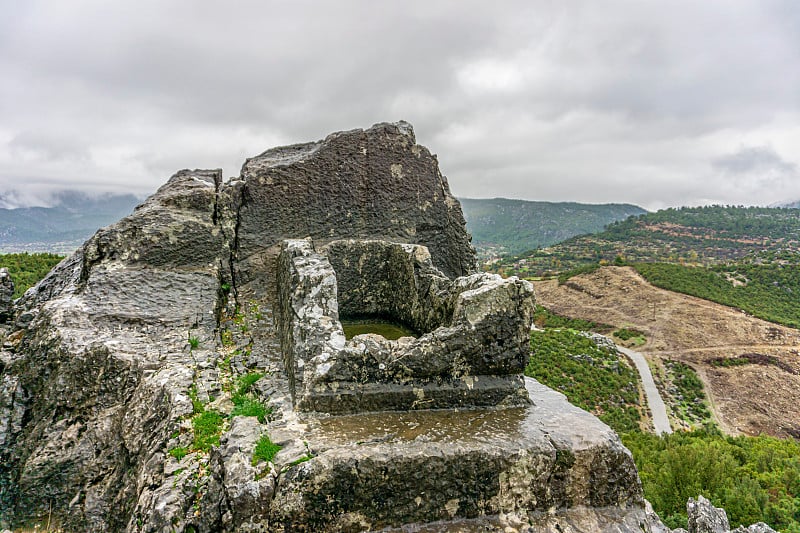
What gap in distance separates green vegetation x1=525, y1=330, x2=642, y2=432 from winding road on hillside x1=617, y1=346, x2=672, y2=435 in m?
1.13

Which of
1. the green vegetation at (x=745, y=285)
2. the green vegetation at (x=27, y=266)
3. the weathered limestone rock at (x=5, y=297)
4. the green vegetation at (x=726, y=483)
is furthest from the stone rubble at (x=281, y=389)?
the green vegetation at (x=745, y=285)

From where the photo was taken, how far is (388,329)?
7879 millimetres

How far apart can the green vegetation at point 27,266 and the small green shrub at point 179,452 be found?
1504 cm

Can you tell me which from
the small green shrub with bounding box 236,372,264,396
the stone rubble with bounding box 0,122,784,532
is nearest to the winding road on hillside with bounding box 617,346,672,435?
the stone rubble with bounding box 0,122,784,532

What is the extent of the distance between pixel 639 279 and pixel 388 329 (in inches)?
2534

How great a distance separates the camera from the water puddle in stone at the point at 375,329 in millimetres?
7507

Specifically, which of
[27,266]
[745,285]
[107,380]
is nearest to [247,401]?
[107,380]

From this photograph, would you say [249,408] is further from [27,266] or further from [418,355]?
[27,266]

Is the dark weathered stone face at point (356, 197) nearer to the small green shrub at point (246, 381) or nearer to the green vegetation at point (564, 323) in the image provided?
the small green shrub at point (246, 381)

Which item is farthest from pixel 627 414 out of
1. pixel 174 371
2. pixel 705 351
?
pixel 174 371

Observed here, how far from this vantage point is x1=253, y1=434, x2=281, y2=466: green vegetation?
12.7 feet

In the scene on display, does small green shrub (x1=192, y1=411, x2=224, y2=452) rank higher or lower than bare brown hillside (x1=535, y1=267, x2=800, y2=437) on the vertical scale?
higher

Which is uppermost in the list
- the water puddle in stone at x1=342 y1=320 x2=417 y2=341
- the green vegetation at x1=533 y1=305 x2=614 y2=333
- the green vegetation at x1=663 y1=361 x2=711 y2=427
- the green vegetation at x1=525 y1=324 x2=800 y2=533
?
the water puddle in stone at x1=342 y1=320 x2=417 y2=341

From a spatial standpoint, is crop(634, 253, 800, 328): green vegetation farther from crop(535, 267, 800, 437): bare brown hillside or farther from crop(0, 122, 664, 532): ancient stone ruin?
crop(0, 122, 664, 532): ancient stone ruin
